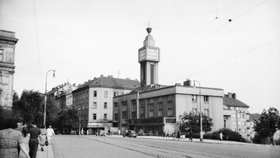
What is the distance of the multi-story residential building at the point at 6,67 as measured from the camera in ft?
153

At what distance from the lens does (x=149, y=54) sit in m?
89.3

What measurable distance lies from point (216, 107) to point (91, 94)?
3619 centimetres

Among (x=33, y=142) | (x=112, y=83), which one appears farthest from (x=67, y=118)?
(x=33, y=142)

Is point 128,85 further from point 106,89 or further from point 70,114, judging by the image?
point 70,114

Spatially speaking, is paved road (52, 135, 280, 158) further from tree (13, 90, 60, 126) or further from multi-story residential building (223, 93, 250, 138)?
multi-story residential building (223, 93, 250, 138)

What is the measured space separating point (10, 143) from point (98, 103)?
3235 inches

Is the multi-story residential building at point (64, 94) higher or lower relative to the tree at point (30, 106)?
higher

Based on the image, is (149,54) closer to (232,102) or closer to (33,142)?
(232,102)

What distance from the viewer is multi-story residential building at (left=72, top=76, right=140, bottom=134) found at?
85.7 m

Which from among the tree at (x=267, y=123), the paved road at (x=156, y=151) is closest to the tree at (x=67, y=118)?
the tree at (x=267, y=123)

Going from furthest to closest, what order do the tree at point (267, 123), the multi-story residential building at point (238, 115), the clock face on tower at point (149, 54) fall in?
the clock face on tower at point (149, 54)
the multi-story residential building at point (238, 115)
the tree at point (267, 123)

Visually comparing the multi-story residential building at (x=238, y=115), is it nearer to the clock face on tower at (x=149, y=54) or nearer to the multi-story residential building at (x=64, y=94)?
the clock face on tower at (x=149, y=54)

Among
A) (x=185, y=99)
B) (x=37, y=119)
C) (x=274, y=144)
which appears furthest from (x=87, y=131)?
(x=274, y=144)

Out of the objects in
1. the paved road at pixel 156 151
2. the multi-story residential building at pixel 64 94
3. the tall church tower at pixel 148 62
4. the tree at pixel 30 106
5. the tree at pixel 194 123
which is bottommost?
the paved road at pixel 156 151
